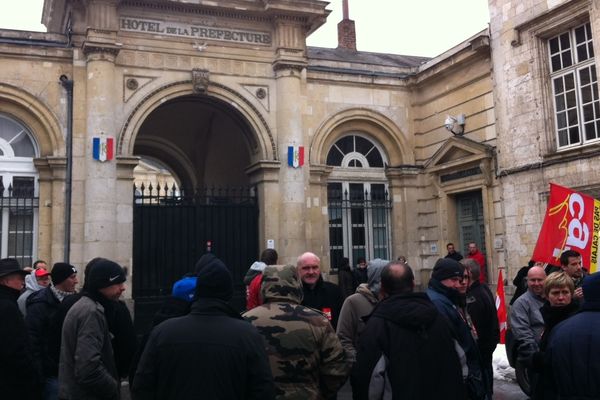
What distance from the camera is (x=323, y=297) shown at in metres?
5.70

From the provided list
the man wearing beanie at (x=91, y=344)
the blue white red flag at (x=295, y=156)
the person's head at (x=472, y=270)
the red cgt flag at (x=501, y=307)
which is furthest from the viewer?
the blue white red flag at (x=295, y=156)

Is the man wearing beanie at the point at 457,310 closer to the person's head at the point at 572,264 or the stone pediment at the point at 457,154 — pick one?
the person's head at the point at 572,264

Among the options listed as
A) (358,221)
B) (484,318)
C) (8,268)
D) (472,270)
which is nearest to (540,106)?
(358,221)

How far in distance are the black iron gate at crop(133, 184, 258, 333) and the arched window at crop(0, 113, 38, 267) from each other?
2.23 meters

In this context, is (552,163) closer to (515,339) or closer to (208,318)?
(515,339)

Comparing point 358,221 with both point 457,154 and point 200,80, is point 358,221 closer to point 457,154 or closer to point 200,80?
point 457,154

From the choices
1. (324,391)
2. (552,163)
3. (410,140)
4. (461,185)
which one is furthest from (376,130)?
(324,391)

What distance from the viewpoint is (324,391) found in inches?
138

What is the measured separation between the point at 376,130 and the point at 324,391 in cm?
1319

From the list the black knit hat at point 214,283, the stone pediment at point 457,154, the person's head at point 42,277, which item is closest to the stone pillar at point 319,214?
the stone pediment at point 457,154

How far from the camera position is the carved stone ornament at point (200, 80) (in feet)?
45.9

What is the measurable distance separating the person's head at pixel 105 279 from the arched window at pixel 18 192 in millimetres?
9800

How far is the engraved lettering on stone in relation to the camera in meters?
13.7

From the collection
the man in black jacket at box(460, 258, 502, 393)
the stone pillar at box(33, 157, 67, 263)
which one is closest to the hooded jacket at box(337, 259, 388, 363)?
the man in black jacket at box(460, 258, 502, 393)
